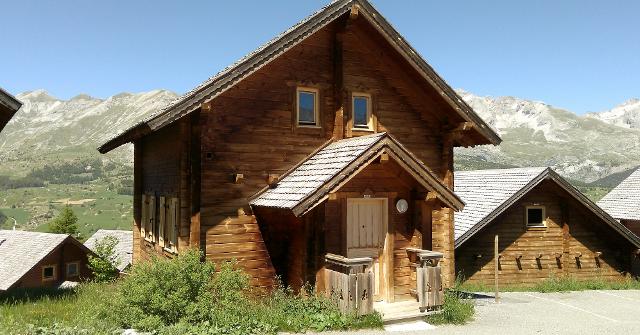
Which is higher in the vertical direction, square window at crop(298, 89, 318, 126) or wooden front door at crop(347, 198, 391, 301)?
square window at crop(298, 89, 318, 126)

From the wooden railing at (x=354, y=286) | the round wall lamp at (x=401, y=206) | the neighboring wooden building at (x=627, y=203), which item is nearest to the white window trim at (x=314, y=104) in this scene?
the round wall lamp at (x=401, y=206)

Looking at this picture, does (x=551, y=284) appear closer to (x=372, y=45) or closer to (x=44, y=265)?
(x=372, y=45)

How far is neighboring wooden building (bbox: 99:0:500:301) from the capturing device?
12.3 m

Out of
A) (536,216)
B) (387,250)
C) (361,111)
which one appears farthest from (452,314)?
(536,216)

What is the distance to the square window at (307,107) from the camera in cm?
1413

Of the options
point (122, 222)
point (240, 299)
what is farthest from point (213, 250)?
point (122, 222)

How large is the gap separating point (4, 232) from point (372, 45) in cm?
4046

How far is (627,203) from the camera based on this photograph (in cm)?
2981

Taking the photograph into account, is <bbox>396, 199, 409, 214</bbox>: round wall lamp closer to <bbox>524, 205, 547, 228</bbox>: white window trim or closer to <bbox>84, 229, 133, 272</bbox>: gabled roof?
<bbox>524, 205, 547, 228</bbox>: white window trim

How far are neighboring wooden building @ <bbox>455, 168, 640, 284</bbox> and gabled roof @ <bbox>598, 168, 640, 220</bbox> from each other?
245 inches

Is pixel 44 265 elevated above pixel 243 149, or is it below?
below

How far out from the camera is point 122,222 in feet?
425

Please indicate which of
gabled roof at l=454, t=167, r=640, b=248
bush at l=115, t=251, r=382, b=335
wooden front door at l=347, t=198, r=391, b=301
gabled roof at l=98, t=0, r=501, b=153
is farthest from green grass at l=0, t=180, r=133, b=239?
bush at l=115, t=251, r=382, b=335

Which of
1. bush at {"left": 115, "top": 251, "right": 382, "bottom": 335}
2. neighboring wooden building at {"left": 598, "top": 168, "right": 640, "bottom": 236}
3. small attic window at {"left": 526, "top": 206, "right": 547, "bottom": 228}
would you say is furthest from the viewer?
neighboring wooden building at {"left": 598, "top": 168, "right": 640, "bottom": 236}
